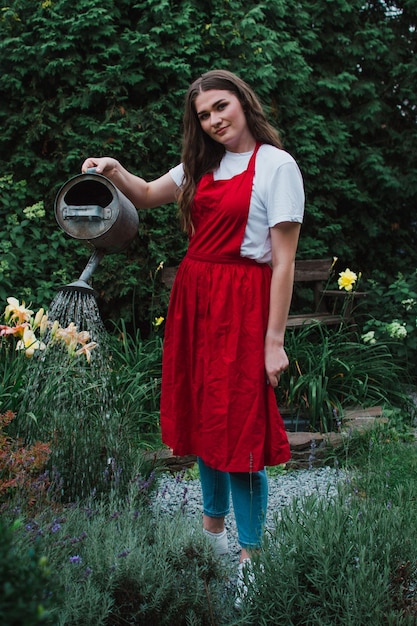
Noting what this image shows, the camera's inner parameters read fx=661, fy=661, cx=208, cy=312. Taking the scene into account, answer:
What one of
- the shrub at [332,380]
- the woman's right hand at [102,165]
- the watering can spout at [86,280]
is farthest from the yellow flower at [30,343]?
the shrub at [332,380]

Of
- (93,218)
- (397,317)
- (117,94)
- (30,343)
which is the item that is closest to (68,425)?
(30,343)

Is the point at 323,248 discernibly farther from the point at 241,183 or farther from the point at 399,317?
the point at 241,183

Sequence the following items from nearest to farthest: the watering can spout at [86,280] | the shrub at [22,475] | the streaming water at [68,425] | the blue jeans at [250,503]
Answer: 1. the watering can spout at [86,280]
2. the shrub at [22,475]
3. the blue jeans at [250,503]
4. the streaming water at [68,425]

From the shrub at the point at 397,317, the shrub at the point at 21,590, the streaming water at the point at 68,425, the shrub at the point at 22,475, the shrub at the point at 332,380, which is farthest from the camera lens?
the shrub at the point at 397,317

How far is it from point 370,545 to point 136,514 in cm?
74

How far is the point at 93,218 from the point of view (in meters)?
1.93

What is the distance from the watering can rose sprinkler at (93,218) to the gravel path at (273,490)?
1.20 metres

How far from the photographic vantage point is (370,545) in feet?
5.67

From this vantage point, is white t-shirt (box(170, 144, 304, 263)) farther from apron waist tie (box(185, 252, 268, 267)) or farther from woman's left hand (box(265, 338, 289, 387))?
woman's left hand (box(265, 338, 289, 387))

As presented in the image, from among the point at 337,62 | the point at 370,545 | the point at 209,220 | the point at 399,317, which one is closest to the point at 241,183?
the point at 209,220

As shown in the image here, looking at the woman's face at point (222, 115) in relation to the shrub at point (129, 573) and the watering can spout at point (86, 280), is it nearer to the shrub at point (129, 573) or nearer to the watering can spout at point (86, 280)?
the watering can spout at point (86, 280)

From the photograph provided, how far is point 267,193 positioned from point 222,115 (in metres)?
0.28

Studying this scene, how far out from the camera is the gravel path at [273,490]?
282cm

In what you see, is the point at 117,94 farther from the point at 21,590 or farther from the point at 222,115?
the point at 21,590
